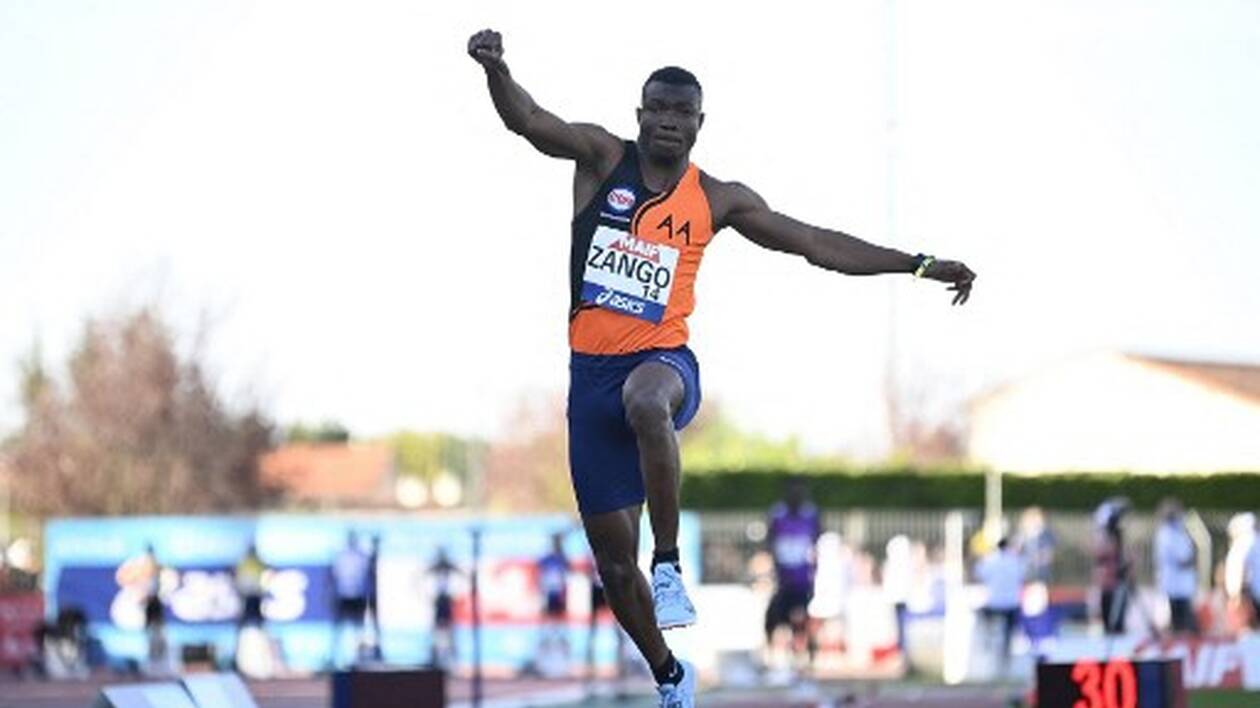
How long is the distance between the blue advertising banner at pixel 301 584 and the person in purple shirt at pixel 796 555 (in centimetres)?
667

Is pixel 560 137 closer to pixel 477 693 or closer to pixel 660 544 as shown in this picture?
pixel 660 544

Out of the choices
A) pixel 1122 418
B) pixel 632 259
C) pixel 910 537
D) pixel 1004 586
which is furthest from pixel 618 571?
pixel 1122 418

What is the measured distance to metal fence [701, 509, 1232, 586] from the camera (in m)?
48.0

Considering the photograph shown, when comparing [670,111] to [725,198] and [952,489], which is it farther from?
[952,489]

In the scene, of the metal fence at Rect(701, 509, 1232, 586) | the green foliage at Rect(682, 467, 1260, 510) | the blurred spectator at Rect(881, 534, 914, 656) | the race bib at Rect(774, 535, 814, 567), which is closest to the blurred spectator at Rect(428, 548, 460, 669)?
the race bib at Rect(774, 535, 814, 567)

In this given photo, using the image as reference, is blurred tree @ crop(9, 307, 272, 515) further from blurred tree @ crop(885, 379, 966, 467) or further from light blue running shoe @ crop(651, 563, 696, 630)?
light blue running shoe @ crop(651, 563, 696, 630)

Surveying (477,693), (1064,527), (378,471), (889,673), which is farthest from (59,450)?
(378,471)

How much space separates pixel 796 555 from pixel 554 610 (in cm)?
546

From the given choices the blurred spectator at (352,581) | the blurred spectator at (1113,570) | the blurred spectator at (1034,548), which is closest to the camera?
the blurred spectator at (1113,570)

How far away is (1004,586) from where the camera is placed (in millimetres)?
32656

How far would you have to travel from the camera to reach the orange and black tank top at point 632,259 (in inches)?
428

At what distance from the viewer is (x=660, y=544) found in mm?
10898

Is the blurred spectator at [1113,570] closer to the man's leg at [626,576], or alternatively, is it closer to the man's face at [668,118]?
the man's leg at [626,576]

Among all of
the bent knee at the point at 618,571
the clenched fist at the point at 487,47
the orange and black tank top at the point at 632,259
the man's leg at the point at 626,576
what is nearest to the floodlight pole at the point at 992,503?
the man's leg at the point at 626,576
